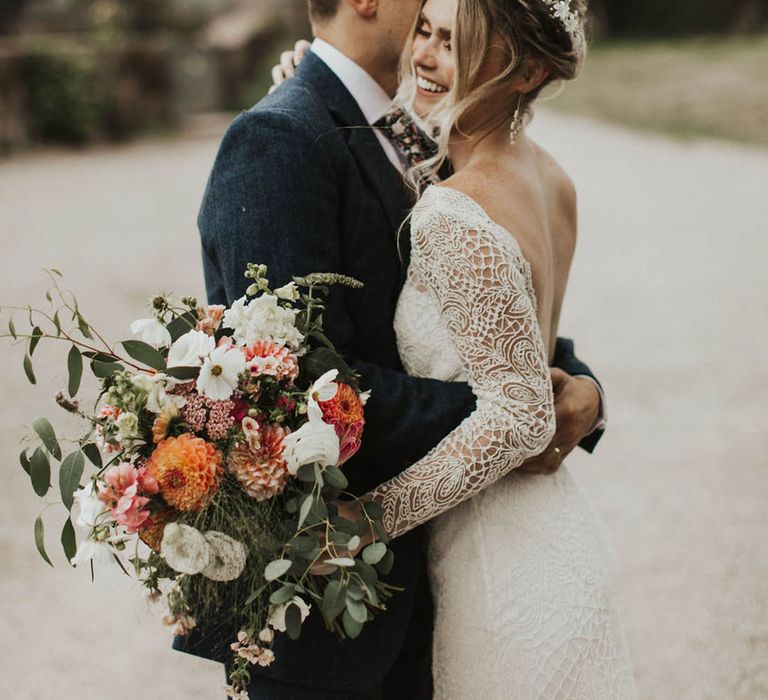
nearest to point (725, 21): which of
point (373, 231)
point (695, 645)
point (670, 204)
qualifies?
point (670, 204)

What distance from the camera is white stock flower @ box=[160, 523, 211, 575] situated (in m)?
1.59

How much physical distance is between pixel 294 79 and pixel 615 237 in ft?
25.2

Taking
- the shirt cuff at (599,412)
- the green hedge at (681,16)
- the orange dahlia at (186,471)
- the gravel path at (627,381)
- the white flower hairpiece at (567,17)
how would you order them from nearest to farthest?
1. the orange dahlia at (186,471)
2. the white flower hairpiece at (567,17)
3. the shirt cuff at (599,412)
4. the gravel path at (627,381)
5. the green hedge at (681,16)

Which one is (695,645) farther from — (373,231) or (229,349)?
(229,349)

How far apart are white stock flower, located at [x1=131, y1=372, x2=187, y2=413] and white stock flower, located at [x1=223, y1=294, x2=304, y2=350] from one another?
0.15 meters

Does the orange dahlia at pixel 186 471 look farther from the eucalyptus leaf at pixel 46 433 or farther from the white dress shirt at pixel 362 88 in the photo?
the white dress shirt at pixel 362 88

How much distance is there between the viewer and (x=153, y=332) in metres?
1.72

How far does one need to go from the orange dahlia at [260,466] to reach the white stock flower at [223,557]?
0.09m

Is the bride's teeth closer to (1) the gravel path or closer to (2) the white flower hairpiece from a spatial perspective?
(2) the white flower hairpiece

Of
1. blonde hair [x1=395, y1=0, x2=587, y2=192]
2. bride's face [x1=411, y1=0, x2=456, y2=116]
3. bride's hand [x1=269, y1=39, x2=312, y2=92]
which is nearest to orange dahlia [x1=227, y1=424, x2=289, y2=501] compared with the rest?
blonde hair [x1=395, y1=0, x2=587, y2=192]

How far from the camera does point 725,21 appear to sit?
86.6ft

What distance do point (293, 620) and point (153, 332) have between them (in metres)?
0.57

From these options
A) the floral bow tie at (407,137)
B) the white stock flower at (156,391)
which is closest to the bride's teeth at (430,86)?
the floral bow tie at (407,137)

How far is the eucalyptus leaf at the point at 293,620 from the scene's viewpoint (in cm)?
165
